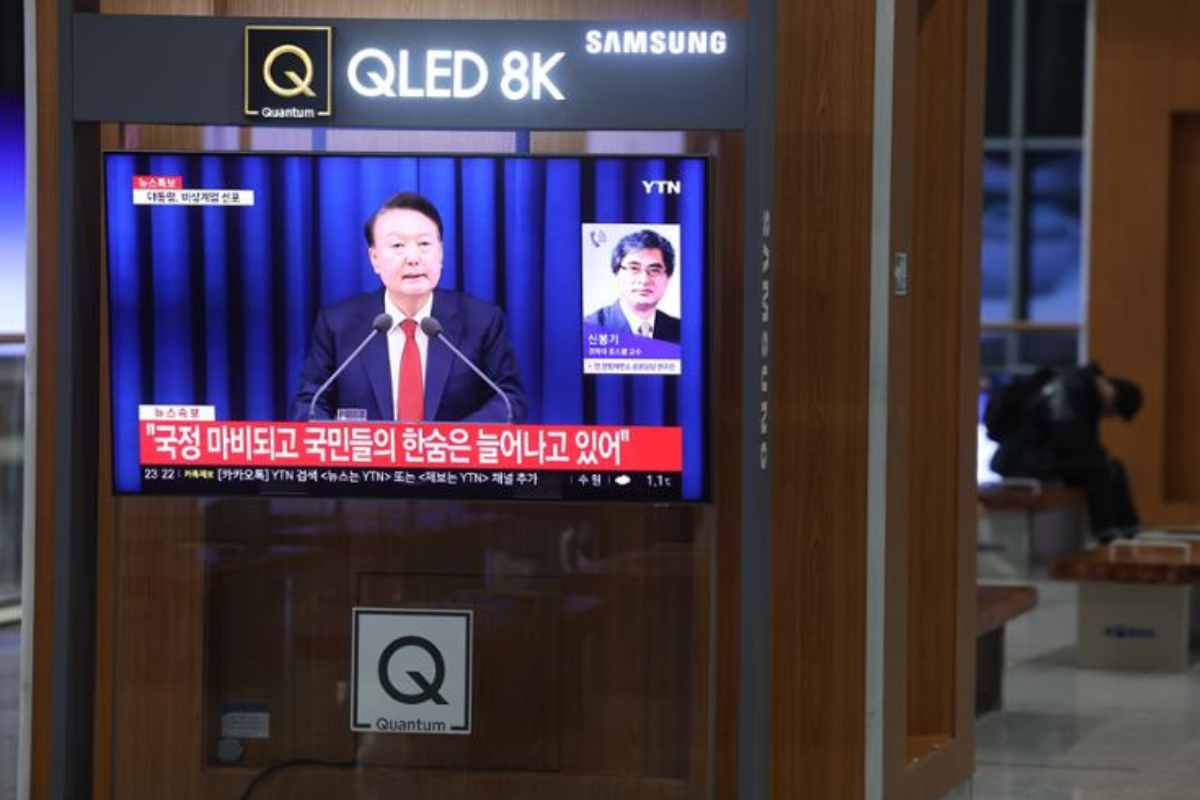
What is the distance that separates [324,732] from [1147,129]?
11188 mm

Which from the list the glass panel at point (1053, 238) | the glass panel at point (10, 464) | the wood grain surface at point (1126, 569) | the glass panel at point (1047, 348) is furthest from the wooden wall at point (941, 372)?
the glass panel at point (1053, 238)

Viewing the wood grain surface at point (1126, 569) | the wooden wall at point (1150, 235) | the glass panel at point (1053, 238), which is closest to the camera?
the wood grain surface at point (1126, 569)

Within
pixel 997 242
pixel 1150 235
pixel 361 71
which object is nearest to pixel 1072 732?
pixel 361 71

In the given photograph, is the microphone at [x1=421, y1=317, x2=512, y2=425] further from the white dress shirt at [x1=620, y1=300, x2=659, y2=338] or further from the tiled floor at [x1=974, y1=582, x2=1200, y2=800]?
the tiled floor at [x1=974, y1=582, x2=1200, y2=800]

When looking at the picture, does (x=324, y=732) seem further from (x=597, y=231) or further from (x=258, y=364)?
(x=597, y=231)

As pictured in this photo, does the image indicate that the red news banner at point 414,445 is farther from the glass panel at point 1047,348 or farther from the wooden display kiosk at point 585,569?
the glass panel at point 1047,348

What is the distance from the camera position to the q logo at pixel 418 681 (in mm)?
5414

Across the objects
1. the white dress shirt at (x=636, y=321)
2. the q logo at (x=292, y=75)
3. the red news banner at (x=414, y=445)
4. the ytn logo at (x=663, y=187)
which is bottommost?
the red news banner at (x=414, y=445)

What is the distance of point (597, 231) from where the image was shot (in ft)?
16.8

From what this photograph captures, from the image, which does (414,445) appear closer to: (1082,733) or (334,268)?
(334,268)

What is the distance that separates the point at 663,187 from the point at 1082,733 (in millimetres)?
3871

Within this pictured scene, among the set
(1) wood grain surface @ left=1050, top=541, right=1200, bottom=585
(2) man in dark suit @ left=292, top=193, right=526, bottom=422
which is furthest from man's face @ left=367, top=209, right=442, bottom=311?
(1) wood grain surface @ left=1050, top=541, right=1200, bottom=585

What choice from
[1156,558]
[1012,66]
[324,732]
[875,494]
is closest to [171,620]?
[324,732]

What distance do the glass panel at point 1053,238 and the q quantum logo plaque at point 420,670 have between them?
1717 cm
